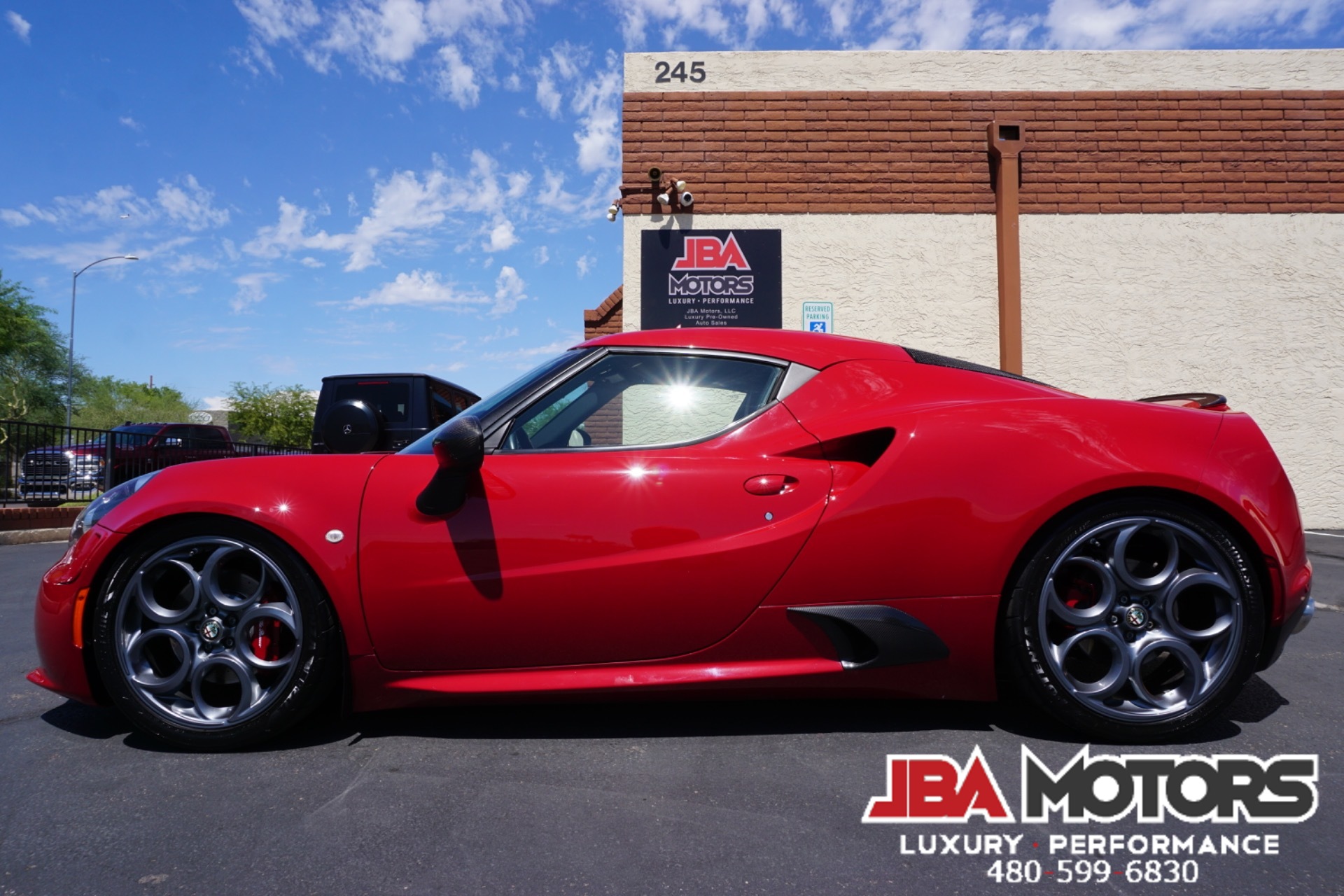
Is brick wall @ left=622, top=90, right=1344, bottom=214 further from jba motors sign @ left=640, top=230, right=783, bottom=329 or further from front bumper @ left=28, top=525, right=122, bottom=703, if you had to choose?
front bumper @ left=28, top=525, right=122, bottom=703

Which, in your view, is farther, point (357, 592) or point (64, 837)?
point (357, 592)

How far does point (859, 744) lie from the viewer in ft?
8.38

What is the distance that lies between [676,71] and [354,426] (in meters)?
8.95

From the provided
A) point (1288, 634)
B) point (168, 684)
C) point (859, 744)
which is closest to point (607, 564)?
point (859, 744)

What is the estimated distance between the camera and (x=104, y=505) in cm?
265

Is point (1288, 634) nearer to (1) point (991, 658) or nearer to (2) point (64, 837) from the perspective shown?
(1) point (991, 658)

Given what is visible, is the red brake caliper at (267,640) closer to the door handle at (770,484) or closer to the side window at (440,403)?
the door handle at (770,484)

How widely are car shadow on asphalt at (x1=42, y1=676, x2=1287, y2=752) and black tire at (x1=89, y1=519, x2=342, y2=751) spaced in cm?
13

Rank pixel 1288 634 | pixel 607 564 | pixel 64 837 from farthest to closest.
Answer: pixel 1288 634 → pixel 607 564 → pixel 64 837

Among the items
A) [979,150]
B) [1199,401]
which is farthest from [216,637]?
[979,150]

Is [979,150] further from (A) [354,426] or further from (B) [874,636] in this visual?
(B) [874,636]

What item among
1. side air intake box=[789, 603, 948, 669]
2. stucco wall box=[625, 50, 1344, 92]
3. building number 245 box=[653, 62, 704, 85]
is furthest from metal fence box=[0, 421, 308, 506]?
side air intake box=[789, 603, 948, 669]

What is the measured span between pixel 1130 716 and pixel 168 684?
291 cm

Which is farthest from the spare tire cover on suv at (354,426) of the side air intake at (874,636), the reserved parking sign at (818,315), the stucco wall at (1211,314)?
the stucco wall at (1211,314)
